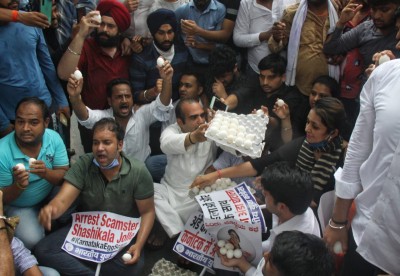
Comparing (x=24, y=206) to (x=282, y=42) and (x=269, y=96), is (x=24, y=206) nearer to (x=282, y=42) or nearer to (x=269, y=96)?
(x=269, y=96)

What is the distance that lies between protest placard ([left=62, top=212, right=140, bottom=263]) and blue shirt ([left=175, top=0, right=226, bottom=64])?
1.78 m

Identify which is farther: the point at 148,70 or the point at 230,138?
the point at 148,70

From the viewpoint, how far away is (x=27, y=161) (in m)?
3.02

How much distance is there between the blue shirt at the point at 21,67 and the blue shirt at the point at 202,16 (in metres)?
1.28

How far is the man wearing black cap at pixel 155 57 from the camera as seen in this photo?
12.8 feet

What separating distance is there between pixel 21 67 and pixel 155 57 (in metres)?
1.15

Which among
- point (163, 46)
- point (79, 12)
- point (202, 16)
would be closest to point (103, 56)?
point (163, 46)

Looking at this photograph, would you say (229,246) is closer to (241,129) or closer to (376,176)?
(241,129)

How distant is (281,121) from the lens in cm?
347

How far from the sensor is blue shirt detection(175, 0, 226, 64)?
4.11 m

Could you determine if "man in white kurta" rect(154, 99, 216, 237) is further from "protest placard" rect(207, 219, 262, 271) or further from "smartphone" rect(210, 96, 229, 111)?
"protest placard" rect(207, 219, 262, 271)

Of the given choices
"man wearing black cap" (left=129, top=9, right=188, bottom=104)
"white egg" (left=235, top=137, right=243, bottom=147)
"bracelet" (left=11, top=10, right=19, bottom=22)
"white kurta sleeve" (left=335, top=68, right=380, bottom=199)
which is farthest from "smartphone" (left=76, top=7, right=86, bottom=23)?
"white kurta sleeve" (left=335, top=68, right=380, bottom=199)

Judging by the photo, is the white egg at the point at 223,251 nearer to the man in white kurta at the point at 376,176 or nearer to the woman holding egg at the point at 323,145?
the woman holding egg at the point at 323,145

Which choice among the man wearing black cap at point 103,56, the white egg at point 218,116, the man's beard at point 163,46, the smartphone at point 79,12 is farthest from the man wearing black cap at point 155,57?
the white egg at point 218,116
